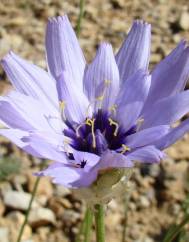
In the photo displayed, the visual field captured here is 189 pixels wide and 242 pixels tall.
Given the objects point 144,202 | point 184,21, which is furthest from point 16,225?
point 184,21

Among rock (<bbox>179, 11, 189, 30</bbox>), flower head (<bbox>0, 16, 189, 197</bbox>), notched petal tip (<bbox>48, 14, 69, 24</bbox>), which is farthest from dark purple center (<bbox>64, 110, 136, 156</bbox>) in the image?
rock (<bbox>179, 11, 189, 30</bbox>)

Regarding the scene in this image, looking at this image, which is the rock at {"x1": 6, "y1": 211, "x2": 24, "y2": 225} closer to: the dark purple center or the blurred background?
the blurred background

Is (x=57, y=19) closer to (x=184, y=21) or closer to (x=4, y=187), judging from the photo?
(x=4, y=187)

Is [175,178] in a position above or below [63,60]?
below

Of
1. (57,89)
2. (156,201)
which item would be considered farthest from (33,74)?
(156,201)

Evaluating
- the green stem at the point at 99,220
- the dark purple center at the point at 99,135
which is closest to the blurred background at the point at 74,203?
the dark purple center at the point at 99,135

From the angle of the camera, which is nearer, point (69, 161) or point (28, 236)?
point (69, 161)

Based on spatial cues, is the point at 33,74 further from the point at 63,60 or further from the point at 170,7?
the point at 170,7
